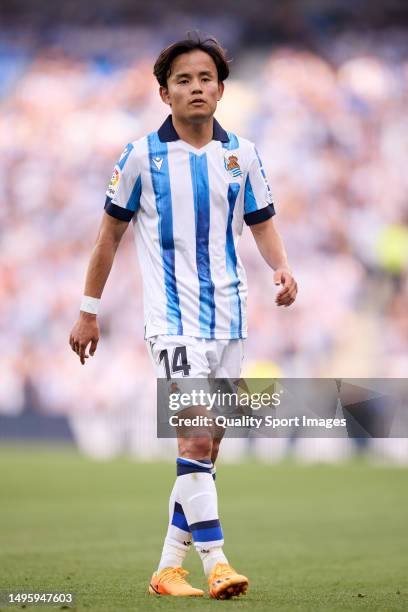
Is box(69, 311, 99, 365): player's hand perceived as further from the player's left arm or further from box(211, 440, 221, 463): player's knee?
the player's left arm

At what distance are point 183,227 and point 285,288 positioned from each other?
0.48m

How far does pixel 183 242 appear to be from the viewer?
502 centimetres

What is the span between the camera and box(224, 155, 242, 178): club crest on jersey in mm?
5125

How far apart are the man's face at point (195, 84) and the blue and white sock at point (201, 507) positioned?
1.40m

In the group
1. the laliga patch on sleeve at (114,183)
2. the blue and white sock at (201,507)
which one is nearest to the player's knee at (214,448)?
the blue and white sock at (201,507)

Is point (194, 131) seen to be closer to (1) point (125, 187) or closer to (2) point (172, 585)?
(1) point (125, 187)

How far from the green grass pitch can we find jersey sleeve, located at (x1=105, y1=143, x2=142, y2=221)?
1.55 metres

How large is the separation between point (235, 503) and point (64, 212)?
1200 centimetres

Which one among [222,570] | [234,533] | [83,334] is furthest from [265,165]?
[222,570]

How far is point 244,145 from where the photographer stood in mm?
5219

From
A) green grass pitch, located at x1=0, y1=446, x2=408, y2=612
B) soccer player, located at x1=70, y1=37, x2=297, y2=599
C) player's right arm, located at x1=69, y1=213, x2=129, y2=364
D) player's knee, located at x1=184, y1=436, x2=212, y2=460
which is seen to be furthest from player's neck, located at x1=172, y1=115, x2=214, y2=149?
green grass pitch, located at x1=0, y1=446, x2=408, y2=612

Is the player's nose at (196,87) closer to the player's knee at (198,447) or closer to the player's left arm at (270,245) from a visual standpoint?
the player's left arm at (270,245)

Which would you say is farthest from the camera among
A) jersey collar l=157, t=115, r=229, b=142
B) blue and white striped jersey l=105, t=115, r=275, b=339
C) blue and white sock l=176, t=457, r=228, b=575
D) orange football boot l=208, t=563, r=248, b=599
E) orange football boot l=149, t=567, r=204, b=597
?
jersey collar l=157, t=115, r=229, b=142

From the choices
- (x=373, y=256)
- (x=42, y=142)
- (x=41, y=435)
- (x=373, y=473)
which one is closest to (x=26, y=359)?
(x=41, y=435)
